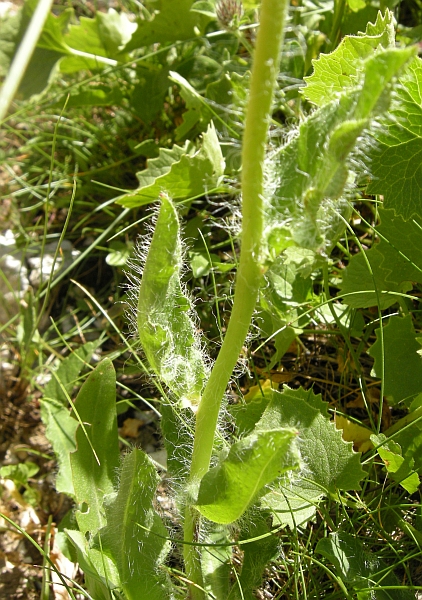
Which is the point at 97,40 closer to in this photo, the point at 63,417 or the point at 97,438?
the point at 63,417

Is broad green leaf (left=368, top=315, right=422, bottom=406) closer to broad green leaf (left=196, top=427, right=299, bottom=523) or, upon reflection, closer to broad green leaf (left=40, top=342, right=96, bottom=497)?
broad green leaf (left=196, top=427, right=299, bottom=523)

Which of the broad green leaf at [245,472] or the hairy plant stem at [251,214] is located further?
the broad green leaf at [245,472]

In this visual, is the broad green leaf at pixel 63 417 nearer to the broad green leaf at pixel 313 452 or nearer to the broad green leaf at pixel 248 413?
the broad green leaf at pixel 248 413

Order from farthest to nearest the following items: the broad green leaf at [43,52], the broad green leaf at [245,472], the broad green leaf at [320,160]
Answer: the broad green leaf at [43,52]
the broad green leaf at [245,472]
the broad green leaf at [320,160]

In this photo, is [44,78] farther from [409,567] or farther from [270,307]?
[409,567]

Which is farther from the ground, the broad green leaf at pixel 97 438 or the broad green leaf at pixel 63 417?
the broad green leaf at pixel 97 438

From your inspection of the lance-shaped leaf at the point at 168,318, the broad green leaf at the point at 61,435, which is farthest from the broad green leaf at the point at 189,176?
the broad green leaf at the point at 61,435

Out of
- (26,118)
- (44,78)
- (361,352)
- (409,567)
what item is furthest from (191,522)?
(26,118)
